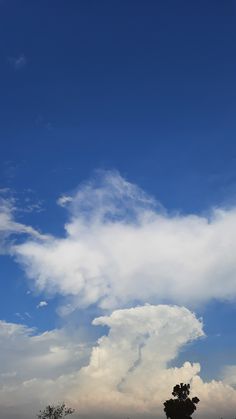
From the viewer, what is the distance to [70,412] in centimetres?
12900

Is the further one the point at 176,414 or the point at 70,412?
the point at 70,412

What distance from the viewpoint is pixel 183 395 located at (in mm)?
108562

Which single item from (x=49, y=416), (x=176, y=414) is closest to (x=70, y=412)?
(x=49, y=416)

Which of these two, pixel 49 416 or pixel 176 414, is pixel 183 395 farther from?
pixel 49 416

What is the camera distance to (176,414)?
106 m

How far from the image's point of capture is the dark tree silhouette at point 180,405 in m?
106

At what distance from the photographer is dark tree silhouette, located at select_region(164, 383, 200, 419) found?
346 ft

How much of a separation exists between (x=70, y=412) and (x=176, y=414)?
3618 cm

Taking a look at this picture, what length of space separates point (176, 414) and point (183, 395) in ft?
15.4

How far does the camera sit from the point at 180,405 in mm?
106562

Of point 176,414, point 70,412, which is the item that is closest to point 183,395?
point 176,414

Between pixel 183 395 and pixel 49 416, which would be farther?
pixel 49 416

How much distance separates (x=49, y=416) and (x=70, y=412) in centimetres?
575

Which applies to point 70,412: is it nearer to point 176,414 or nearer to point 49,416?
point 49,416
